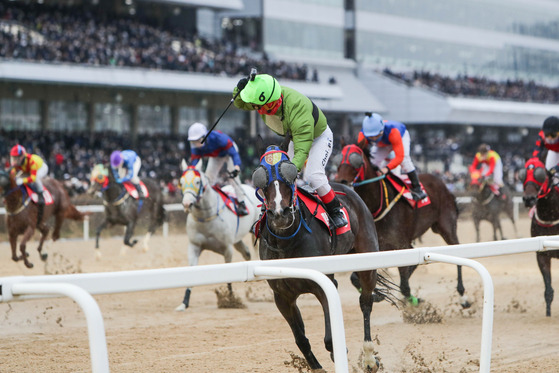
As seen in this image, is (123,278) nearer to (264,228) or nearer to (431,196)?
(264,228)

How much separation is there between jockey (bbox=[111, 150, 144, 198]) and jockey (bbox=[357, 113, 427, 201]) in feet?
17.0

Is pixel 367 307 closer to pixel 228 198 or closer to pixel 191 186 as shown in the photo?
pixel 191 186

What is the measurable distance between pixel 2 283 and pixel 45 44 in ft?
60.8

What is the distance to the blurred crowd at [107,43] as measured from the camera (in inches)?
→ 762

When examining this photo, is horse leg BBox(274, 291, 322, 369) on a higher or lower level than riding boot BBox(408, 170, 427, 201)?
lower

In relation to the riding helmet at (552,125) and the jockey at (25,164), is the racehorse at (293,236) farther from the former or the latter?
the jockey at (25,164)

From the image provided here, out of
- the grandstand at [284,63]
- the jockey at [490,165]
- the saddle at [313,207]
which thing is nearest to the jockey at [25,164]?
the saddle at [313,207]

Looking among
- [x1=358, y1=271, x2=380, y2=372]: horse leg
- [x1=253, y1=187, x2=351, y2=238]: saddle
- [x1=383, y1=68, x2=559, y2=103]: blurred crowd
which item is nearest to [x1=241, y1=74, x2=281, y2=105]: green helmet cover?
[x1=253, y1=187, x2=351, y2=238]: saddle

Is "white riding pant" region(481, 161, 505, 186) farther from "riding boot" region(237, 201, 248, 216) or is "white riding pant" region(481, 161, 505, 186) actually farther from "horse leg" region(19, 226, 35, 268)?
"horse leg" region(19, 226, 35, 268)

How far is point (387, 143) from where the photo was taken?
655 cm

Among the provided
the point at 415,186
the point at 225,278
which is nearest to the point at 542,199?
the point at 415,186

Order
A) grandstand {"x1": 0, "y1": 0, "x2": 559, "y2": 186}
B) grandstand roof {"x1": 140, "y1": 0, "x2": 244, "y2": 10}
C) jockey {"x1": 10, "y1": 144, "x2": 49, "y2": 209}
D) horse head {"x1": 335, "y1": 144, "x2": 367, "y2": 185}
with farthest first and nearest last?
grandstand roof {"x1": 140, "y1": 0, "x2": 244, "y2": 10} < grandstand {"x1": 0, "y1": 0, "x2": 559, "y2": 186} < jockey {"x1": 10, "y1": 144, "x2": 49, "y2": 209} < horse head {"x1": 335, "y1": 144, "x2": 367, "y2": 185}

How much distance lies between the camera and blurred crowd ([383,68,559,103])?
3397 centimetres

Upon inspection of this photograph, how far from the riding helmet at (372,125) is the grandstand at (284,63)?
871cm
